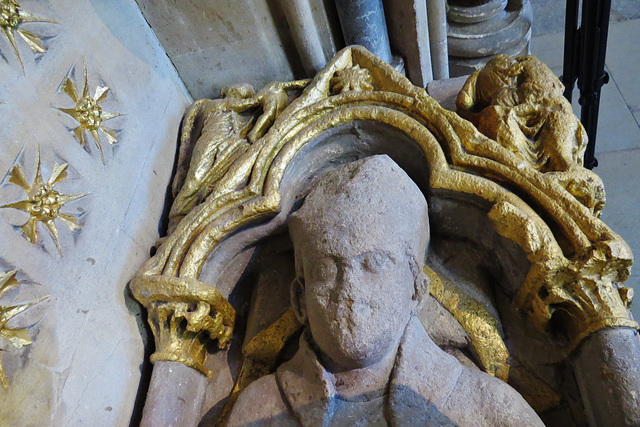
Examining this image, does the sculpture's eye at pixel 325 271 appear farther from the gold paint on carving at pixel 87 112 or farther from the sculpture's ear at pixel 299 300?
the gold paint on carving at pixel 87 112

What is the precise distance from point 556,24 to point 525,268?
3.42 m

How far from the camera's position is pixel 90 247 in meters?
1.33

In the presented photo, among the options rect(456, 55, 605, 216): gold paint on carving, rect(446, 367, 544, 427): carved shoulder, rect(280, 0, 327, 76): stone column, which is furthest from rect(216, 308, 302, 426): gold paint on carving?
rect(280, 0, 327, 76): stone column

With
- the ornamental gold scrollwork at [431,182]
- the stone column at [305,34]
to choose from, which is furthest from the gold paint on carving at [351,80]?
the stone column at [305,34]

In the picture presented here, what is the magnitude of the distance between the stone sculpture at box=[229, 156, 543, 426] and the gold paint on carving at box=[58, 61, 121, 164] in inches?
30.6

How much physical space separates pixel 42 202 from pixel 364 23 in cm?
137

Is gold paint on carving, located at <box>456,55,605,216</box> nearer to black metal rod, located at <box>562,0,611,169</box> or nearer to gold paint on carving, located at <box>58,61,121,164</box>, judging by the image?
black metal rod, located at <box>562,0,611,169</box>

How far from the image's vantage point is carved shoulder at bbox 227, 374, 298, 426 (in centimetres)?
113

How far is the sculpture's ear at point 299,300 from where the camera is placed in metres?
1.26

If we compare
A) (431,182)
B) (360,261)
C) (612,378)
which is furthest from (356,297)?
(612,378)

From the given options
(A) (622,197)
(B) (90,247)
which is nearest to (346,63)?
(B) (90,247)

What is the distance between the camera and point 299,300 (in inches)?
50.9

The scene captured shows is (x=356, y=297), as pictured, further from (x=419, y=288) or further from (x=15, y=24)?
(x=15, y=24)

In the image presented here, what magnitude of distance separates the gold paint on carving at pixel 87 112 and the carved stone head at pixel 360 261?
73 cm
